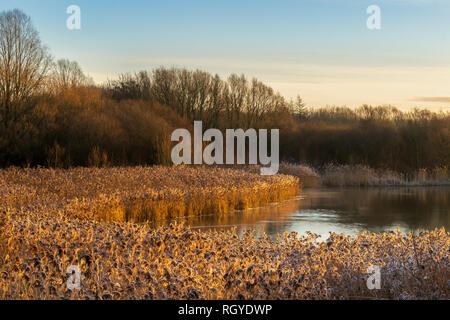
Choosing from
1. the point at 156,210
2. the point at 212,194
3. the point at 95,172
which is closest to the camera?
the point at 156,210

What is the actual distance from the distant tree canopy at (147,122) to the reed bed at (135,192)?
4325 mm

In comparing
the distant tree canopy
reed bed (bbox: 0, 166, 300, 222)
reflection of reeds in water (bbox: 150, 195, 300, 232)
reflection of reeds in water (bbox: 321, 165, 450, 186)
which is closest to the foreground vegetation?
reed bed (bbox: 0, 166, 300, 222)

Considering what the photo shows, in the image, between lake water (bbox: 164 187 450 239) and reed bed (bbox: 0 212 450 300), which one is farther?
lake water (bbox: 164 187 450 239)

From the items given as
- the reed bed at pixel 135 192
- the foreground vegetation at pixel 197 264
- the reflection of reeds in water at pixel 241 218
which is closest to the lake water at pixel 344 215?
the reflection of reeds in water at pixel 241 218

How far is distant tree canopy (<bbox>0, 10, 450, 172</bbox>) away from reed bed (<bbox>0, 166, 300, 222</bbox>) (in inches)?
170

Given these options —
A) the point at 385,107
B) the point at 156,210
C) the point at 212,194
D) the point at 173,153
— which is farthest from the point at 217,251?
the point at 385,107

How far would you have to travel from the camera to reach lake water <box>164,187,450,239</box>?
14094 mm

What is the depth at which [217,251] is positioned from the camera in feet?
22.5

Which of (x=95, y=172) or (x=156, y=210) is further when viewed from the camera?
(x=95, y=172)

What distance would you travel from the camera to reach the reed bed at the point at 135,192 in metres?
13.2

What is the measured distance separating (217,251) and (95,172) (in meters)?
11.9

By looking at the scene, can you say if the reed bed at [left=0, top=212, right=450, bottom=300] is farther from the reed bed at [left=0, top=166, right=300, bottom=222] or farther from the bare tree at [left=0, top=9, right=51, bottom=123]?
the bare tree at [left=0, top=9, right=51, bottom=123]

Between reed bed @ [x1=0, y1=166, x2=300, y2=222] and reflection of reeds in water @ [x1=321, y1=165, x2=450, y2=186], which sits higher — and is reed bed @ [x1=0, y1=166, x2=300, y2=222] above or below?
above
